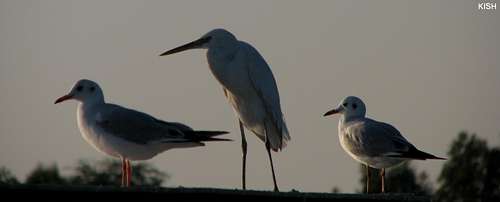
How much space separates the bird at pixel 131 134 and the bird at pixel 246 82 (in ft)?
4.99

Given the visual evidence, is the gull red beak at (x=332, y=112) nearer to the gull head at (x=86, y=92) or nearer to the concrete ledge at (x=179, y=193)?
the gull head at (x=86, y=92)

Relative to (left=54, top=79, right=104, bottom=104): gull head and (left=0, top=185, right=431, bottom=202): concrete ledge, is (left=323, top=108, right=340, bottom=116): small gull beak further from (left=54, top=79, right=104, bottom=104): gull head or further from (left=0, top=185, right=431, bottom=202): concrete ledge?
(left=0, top=185, right=431, bottom=202): concrete ledge

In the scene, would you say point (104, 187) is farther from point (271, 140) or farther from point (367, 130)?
point (367, 130)

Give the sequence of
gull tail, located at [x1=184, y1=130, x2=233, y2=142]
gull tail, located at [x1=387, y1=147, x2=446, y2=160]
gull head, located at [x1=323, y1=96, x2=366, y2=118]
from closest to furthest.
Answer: gull tail, located at [x1=184, y1=130, x2=233, y2=142] < gull tail, located at [x1=387, y1=147, x2=446, y2=160] < gull head, located at [x1=323, y1=96, x2=366, y2=118]

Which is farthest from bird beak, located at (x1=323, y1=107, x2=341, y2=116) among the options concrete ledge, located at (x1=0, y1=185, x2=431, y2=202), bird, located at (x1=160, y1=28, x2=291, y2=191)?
concrete ledge, located at (x1=0, y1=185, x2=431, y2=202)

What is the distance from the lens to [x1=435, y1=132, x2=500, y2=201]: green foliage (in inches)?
2084

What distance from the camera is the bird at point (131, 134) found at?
17.1m

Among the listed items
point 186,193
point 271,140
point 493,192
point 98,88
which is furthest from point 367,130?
point 493,192

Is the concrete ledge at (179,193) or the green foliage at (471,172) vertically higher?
the concrete ledge at (179,193)

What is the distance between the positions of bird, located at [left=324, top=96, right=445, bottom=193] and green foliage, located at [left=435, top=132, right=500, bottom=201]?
1211 inches

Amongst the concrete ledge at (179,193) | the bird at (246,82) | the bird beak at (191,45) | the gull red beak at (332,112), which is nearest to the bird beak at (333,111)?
the gull red beak at (332,112)

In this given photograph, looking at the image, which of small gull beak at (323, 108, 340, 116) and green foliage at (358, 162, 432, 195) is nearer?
small gull beak at (323, 108, 340, 116)

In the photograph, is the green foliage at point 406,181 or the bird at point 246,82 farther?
the green foliage at point 406,181

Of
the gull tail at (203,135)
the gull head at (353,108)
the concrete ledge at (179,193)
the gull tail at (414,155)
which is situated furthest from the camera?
the gull head at (353,108)
